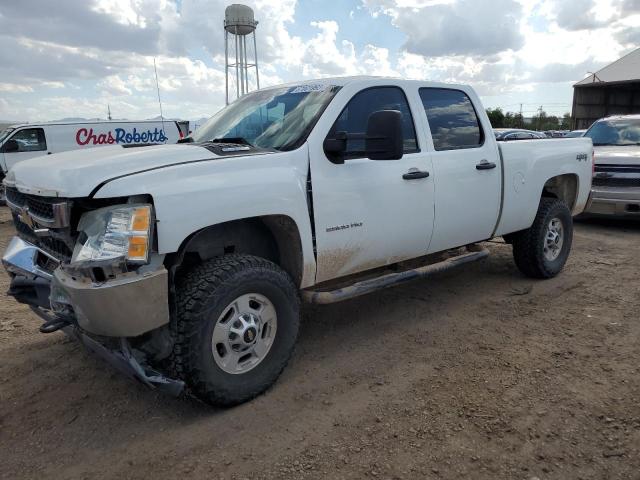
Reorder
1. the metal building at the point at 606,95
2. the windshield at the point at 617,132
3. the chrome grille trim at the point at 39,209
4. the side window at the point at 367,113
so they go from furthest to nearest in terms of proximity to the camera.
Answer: the metal building at the point at 606,95
the windshield at the point at 617,132
the side window at the point at 367,113
the chrome grille trim at the point at 39,209

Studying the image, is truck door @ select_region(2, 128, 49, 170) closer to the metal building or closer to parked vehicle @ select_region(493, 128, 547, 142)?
parked vehicle @ select_region(493, 128, 547, 142)

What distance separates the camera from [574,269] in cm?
622

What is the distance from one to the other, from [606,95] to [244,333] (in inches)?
942

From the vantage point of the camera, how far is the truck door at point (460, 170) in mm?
4342

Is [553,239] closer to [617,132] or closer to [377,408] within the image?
[377,408]

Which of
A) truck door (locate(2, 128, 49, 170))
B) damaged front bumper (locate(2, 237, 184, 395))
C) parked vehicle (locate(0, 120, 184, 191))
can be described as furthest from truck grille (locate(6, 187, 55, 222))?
truck door (locate(2, 128, 49, 170))

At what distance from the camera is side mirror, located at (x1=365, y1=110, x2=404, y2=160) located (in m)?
3.35

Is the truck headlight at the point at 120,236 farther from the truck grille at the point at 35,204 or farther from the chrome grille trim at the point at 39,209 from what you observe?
the truck grille at the point at 35,204

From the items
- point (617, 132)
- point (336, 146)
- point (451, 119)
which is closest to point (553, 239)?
point (451, 119)

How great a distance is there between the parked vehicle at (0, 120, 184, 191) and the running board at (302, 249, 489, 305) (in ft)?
35.0

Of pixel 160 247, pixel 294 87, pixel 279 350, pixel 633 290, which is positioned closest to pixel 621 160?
pixel 633 290

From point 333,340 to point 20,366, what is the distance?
2.25 metres

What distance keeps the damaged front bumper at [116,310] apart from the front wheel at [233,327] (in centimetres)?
14

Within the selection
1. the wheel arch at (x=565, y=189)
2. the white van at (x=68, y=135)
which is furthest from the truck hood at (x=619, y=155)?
the white van at (x=68, y=135)
